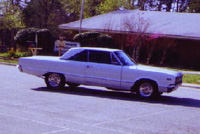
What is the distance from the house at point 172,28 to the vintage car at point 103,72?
698 inches

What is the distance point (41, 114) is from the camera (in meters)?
9.22

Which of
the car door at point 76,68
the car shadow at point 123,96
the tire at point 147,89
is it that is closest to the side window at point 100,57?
the car door at point 76,68

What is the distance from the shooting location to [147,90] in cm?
1277

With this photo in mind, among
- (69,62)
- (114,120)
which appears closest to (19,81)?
(69,62)

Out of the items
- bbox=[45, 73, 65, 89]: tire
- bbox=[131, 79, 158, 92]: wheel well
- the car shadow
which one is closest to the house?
the car shadow

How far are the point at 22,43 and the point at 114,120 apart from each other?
2574 cm

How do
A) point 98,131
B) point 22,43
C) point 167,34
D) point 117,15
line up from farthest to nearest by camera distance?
1. point 117,15
2. point 22,43
3. point 167,34
4. point 98,131

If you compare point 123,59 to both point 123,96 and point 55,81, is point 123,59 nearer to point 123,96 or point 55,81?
point 123,96

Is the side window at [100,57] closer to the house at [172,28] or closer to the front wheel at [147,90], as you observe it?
the front wheel at [147,90]

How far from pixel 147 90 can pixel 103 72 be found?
5.22 feet

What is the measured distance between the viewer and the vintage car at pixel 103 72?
12.6 m

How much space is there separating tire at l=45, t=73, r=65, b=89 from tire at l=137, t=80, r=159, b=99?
278 centimetres

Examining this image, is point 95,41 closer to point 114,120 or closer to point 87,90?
point 87,90

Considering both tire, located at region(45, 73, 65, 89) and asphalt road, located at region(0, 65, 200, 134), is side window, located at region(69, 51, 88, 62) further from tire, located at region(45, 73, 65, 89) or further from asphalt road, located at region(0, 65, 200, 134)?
asphalt road, located at region(0, 65, 200, 134)
